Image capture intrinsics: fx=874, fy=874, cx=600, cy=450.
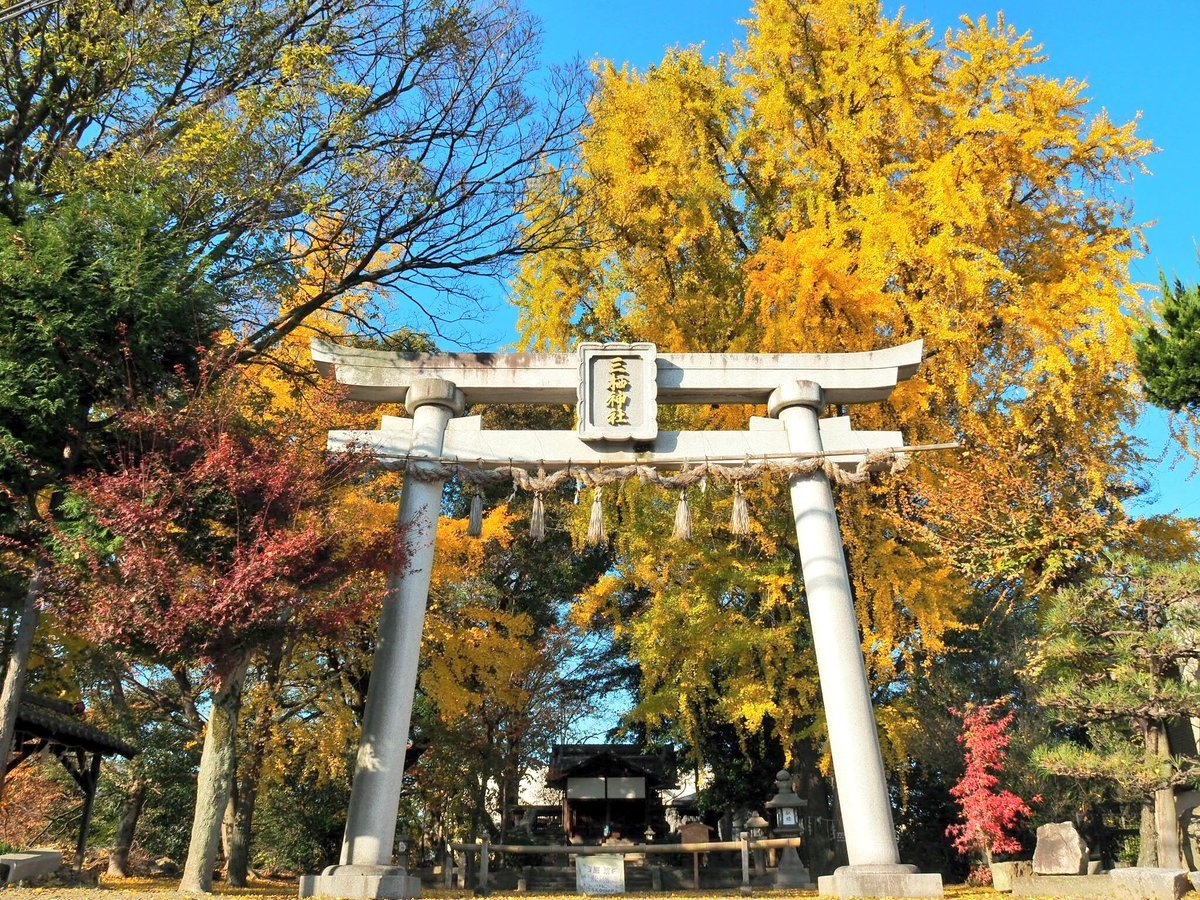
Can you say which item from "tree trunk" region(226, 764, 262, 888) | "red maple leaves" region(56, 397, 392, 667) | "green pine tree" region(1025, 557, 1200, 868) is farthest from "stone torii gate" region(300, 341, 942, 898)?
"tree trunk" region(226, 764, 262, 888)

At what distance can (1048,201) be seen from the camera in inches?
523

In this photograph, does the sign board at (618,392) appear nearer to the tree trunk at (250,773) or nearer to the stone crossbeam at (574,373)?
the stone crossbeam at (574,373)

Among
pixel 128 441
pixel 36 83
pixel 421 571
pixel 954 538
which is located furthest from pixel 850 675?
pixel 36 83

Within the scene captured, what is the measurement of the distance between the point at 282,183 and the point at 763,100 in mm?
7621

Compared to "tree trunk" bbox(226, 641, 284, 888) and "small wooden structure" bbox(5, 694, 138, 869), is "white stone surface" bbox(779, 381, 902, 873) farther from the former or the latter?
"small wooden structure" bbox(5, 694, 138, 869)

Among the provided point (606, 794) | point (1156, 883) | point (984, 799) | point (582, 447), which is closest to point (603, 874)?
point (984, 799)

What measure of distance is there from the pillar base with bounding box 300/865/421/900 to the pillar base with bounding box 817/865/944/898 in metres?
4.14

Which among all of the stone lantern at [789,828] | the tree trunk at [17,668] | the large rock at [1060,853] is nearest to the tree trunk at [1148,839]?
the large rock at [1060,853]

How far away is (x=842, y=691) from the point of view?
898 centimetres

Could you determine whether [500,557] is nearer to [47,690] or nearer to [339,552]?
[47,690]

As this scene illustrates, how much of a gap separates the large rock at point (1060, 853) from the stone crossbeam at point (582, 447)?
16.5 ft

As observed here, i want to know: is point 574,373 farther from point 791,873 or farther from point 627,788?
point 627,788

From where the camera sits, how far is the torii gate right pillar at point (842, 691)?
26.9 ft

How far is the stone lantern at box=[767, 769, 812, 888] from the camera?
14414 millimetres
